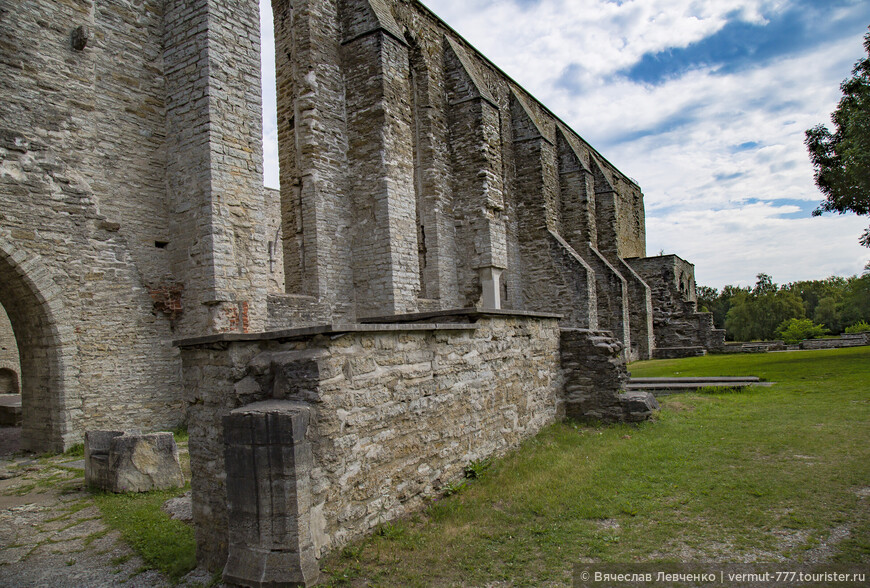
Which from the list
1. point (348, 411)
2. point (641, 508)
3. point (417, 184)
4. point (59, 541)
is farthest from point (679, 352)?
point (59, 541)

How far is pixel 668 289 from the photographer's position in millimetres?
25531

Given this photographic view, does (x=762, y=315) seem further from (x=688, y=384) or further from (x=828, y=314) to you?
(x=688, y=384)

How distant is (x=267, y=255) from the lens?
11.1 metres

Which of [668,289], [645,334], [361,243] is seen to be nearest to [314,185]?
[361,243]

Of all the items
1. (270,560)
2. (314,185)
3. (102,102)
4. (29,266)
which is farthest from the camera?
(314,185)

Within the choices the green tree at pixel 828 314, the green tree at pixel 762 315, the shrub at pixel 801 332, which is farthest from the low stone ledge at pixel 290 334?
the green tree at pixel 828 314

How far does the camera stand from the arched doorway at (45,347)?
7.79 metres

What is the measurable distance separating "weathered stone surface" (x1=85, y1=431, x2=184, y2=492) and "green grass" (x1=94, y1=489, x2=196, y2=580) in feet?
0.42

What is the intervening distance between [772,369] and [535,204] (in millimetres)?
9317

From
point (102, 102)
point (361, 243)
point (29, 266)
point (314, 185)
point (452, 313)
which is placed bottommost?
point (452, 313)

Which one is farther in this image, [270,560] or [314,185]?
[314,185]

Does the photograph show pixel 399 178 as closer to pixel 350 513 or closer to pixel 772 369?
pixel 350 513

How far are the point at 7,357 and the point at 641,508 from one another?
59.9ft

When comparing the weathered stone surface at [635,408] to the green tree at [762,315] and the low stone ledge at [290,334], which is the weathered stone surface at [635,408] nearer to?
the low stone ledge at [290,334]
